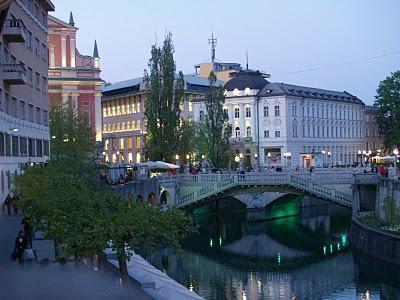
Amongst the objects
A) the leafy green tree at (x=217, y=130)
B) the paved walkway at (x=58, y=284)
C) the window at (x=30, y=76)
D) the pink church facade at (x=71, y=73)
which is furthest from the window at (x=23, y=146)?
the pink church facade at (x=71, y=73)

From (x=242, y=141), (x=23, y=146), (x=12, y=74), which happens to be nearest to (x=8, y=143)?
(x=12, y=74)

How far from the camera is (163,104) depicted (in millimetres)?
80062

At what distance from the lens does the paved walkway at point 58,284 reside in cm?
2130

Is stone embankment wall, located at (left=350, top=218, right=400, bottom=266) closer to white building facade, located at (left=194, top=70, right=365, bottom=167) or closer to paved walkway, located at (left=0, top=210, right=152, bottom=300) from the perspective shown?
paved walkway, located at (left=0, top=210, right=152, bottom=300)

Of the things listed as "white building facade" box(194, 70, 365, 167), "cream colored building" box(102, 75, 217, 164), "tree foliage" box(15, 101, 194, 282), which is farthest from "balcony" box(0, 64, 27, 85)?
"cream colored building" box(102, 75, 217, 164)

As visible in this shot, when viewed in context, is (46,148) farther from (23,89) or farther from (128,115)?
(128,115)

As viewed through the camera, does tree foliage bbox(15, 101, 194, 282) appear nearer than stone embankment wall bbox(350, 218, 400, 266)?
Yes

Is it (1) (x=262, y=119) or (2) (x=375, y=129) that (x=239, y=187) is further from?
(2) (x=375, y=129)

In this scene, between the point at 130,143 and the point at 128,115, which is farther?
the point at 128,115

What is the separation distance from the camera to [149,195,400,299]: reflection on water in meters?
44.2

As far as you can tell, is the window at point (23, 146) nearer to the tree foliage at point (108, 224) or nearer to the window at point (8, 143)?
the window at point (8, 143)

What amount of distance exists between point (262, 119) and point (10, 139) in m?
72.5

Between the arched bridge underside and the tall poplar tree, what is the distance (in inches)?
180

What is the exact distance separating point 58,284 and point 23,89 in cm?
3809
